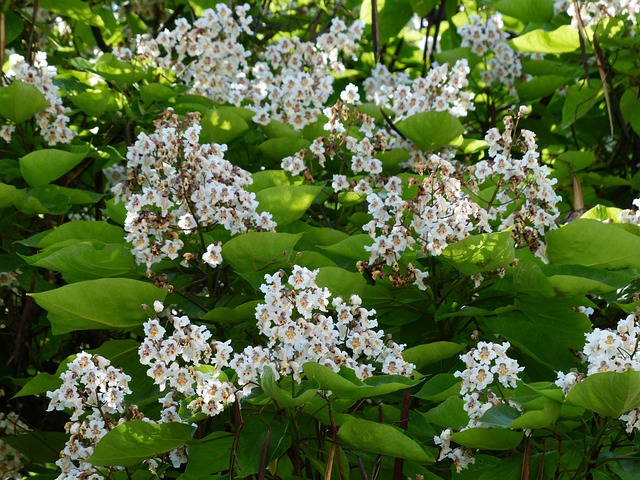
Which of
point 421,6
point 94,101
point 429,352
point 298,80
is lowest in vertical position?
point 429,352

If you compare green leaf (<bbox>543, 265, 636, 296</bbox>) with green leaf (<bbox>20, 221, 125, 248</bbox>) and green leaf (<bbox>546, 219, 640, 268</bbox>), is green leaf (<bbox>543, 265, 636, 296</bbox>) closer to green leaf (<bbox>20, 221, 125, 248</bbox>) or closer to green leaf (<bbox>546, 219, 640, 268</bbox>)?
green leaf (<bbox>546, 219, 640, 268</bbox>)

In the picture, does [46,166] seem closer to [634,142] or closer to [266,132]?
[266,132]

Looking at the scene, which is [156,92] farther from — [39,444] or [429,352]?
[429,352]

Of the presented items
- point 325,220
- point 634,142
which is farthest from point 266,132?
point 634,142

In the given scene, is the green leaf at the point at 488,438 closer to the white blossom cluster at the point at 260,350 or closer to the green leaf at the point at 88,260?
the white blossom cluster at the point at 260,350

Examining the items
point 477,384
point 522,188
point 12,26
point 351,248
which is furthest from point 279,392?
point 12,26

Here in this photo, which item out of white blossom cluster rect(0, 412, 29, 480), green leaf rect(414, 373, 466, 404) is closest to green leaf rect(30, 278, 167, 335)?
green leaf rect(414, 373, 466, 404)

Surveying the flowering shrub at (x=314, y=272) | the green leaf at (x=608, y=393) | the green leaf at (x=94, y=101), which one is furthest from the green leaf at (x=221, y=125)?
the green leaf at (x=608, y=393)
